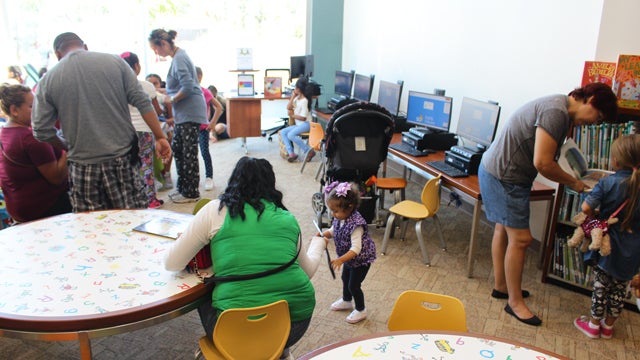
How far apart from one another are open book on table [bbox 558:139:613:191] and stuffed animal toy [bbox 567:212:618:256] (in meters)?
0.20

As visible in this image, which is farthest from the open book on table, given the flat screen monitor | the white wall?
the flat screen monitor

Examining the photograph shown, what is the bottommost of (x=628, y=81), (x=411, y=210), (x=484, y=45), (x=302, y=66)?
(x=411, y=210)

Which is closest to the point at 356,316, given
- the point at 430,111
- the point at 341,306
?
the point at 341,306

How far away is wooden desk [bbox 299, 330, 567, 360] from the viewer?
5.06 feet

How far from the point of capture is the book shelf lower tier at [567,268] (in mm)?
3271

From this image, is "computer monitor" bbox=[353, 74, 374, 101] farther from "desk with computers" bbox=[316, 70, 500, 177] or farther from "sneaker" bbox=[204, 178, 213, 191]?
"sneaker" bbox=[204, 178, 213, 191]

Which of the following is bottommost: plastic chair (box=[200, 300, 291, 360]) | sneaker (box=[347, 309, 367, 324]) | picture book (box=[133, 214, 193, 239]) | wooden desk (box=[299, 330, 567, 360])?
sneaker (box=[347, 309, 367, 324])

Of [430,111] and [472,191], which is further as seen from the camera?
[430,111]

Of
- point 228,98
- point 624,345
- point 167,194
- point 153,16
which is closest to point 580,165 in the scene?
point 624,345

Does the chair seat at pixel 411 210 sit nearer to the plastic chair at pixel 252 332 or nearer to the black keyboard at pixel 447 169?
the black keyboard at pixel 447 169

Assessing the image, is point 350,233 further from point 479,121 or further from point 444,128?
point 444,128

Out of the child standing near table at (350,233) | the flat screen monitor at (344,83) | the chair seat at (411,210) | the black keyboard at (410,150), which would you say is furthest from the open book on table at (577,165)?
the flat screen monitor at (344,83)

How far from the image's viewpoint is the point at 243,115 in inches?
271

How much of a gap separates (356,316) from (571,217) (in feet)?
5.36
